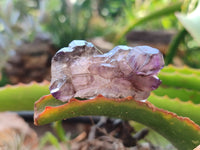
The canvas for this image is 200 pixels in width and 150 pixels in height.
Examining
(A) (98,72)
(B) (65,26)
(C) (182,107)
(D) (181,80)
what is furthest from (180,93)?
(B) (65,26)

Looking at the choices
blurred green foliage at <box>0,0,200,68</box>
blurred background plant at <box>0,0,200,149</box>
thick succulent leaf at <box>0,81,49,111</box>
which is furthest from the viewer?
blurred green foliage at <box>0,0,200,68</box>

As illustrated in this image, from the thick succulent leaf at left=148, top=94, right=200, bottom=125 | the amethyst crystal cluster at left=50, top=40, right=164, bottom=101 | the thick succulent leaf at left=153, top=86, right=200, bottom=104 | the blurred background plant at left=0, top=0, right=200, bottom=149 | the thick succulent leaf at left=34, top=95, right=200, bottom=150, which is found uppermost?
the amethyst crystal cluster at left=50, top=40, right=164, bottom=101

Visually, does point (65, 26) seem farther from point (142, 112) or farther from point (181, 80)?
point (142, 112)

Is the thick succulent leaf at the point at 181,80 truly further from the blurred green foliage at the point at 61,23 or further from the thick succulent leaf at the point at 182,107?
the blurred green foliage at the point at 61,23

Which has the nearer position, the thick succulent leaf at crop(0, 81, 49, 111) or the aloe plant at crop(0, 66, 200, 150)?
the aloe plant at crop(0, 66, 200, 150)

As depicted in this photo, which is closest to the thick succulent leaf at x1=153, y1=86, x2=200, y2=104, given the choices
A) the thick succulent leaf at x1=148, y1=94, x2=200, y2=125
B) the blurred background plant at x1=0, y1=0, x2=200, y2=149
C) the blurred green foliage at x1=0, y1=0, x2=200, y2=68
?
the thick succulent leaf at x1=148, y1=94, x2=200, y2=125

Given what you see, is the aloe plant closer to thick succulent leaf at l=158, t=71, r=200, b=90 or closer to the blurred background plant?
thick succulent leaf at l=158, t=71, r=200, b=90

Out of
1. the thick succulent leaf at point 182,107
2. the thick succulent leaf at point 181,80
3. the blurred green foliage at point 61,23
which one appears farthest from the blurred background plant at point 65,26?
the thick succulent leaf at point 182,107

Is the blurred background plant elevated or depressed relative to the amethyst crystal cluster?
depressed
